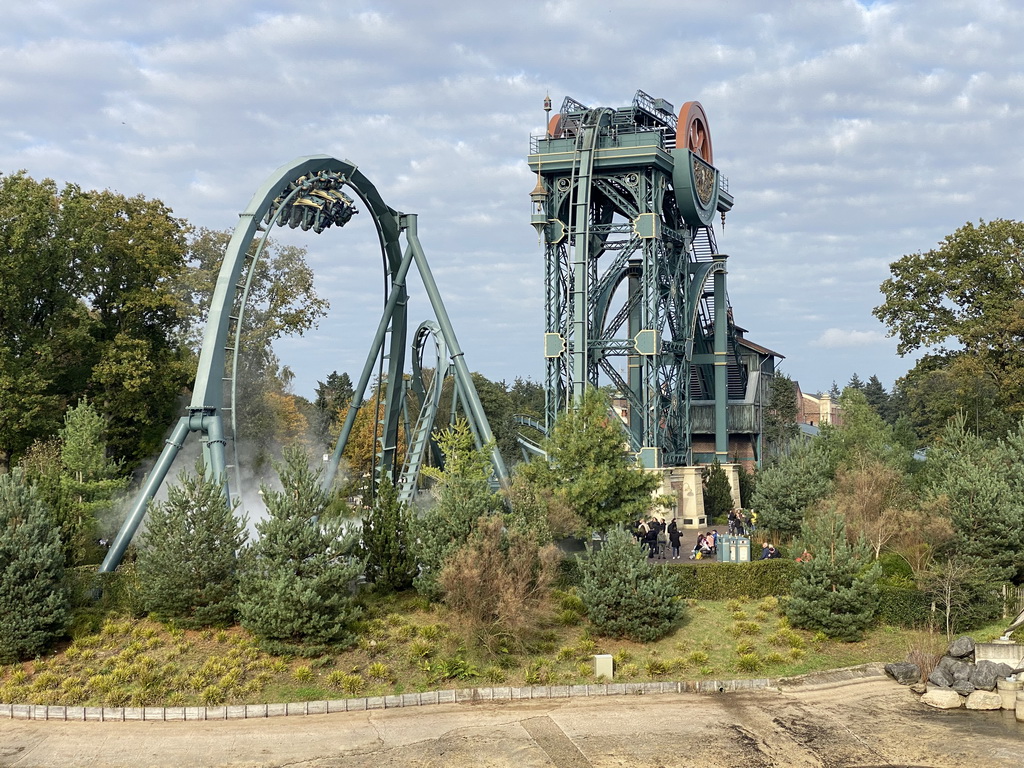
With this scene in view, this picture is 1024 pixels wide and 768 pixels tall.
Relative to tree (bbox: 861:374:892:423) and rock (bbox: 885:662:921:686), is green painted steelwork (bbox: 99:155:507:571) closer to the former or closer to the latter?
rock (bbox: 885:662:921:686)

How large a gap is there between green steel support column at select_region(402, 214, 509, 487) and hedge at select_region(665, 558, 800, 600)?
25.5 ft

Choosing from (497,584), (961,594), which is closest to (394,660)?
(497,584)

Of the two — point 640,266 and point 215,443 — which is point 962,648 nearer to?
point 215,443

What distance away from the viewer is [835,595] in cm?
2609

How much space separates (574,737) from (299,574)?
795cm

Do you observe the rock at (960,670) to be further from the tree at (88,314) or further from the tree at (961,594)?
the tree at (88,314)

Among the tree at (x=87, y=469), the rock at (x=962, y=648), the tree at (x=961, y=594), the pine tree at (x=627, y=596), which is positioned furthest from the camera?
the tree at (x=87, y=469)

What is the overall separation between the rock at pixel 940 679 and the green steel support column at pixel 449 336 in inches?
580

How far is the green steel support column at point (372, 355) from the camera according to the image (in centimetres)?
3341

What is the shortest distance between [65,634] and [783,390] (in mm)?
68156

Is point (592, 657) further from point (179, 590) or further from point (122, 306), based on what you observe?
point (122, 306)

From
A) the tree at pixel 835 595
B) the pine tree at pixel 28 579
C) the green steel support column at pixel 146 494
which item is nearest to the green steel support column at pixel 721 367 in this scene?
the tree at pixel 835 595

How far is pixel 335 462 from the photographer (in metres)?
33.7

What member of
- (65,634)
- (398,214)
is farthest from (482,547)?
(398,214)
